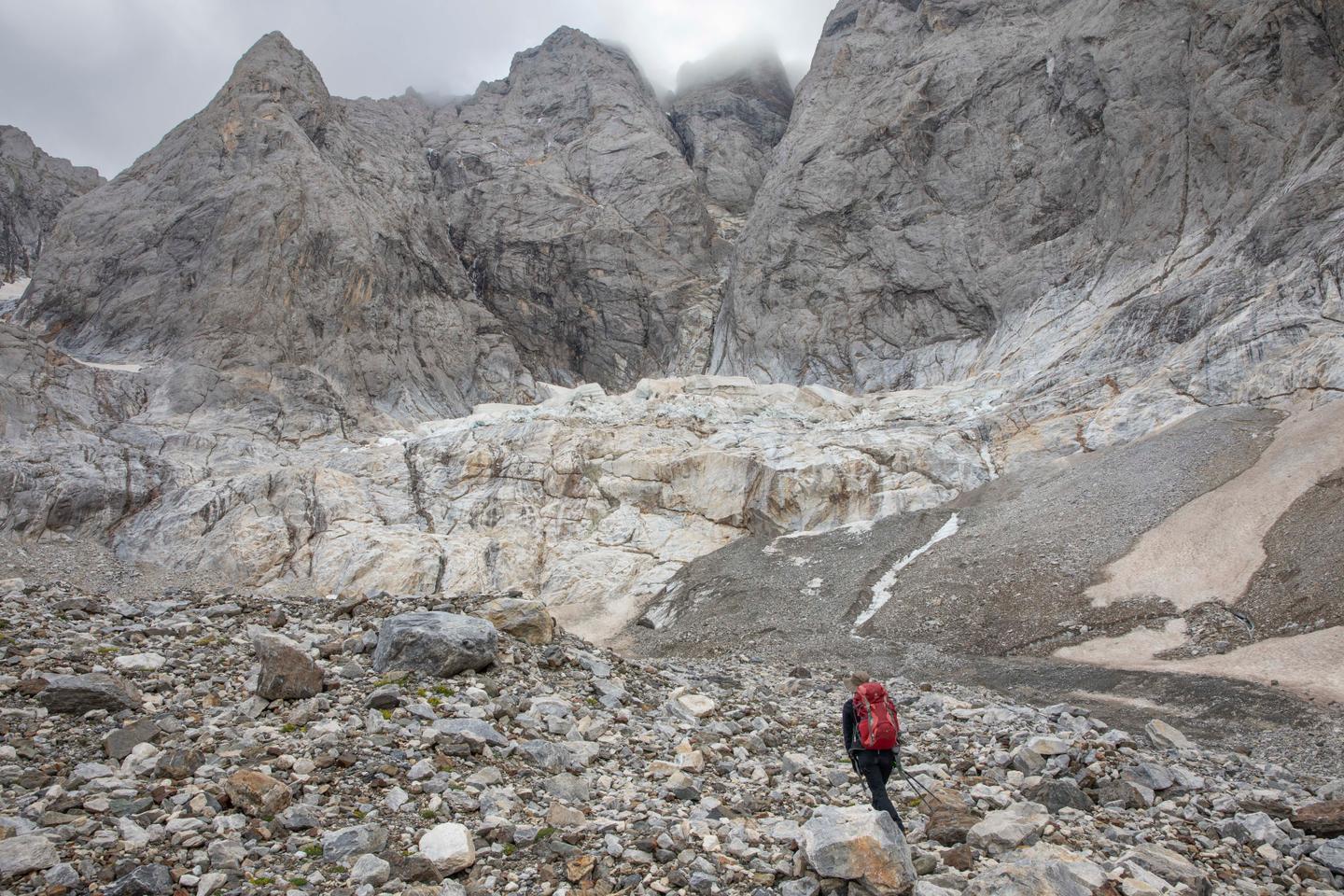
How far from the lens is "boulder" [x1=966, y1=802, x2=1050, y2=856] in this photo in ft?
23.8

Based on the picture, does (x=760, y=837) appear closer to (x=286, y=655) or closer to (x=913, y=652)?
(x=286, y=655)

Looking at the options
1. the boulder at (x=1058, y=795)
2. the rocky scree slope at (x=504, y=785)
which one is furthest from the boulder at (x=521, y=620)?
the boulder at (x=1058, y=795)

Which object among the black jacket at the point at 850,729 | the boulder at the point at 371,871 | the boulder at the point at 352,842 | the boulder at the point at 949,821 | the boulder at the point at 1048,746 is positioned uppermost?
the boulder at the point at 352,842

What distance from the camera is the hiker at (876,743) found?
7.80 m

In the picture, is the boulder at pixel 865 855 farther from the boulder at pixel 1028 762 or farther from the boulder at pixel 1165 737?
the boulder at pixel 1165 737

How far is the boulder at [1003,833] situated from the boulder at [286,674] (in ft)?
25.5

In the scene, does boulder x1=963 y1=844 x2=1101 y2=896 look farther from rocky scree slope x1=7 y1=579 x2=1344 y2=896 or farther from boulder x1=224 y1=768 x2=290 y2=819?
boulder x1=224 y1=768 x2=290 y2=819

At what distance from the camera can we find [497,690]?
10062 mm

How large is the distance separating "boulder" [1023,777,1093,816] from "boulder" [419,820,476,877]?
6724mm

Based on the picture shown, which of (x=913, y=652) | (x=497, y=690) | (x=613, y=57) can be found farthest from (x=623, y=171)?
(x=497, y=690)

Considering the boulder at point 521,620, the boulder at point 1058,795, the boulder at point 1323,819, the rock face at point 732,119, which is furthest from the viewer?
the rock face at point 732,119

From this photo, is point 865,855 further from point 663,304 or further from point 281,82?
point 281,82

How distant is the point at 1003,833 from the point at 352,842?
6.27 metres

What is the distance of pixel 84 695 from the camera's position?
303 inches
